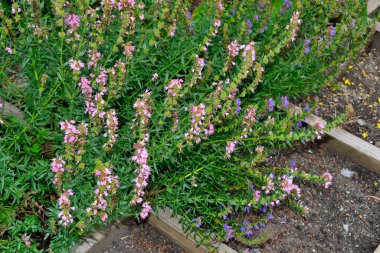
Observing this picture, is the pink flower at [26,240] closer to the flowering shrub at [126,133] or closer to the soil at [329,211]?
the flowering shrub at [126,133]

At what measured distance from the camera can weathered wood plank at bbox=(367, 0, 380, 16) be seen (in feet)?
19.2

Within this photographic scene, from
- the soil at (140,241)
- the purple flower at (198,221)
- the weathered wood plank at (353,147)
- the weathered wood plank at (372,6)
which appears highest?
the weathered wood plank at (372,6)

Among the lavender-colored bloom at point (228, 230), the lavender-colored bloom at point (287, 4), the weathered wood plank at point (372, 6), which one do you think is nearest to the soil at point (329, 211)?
the lavender-colored bloom at point (228, 230)

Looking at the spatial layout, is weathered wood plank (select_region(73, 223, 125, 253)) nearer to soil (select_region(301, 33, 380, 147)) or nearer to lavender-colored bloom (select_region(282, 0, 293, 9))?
soil (select_region(301, 33, 380, 147))

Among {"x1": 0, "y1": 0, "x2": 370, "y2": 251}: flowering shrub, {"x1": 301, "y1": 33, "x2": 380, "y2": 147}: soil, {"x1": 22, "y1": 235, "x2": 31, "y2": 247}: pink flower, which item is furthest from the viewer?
{"x1": 301, "y1": 33, "x2": 380, "y2": 147}: soil

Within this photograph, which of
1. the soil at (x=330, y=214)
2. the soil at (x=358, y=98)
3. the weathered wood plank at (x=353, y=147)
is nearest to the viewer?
the soil at (x=330, y=214)

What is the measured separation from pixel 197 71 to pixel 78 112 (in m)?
0.81

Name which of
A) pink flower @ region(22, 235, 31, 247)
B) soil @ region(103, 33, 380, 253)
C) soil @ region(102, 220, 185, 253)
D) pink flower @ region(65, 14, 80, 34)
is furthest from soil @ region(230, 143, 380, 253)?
pink flower @ region(65, 14, 80, 34)

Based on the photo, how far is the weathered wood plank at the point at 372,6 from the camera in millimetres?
5855

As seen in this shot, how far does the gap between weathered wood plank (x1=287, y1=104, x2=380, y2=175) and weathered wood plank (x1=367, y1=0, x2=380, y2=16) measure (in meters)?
2.08

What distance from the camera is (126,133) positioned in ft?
11.0

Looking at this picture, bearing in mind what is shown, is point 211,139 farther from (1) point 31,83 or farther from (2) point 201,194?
(1) point 31,83

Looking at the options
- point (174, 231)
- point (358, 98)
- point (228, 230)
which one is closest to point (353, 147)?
point (358, 98)

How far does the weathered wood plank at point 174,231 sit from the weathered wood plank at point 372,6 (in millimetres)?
3586
